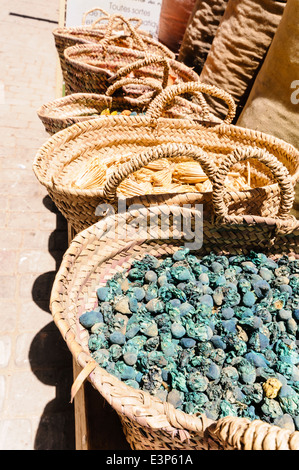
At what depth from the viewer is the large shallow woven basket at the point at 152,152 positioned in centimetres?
94

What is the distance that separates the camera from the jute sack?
1393 millimetres

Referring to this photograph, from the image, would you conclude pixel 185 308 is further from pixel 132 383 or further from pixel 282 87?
pixel 282 87

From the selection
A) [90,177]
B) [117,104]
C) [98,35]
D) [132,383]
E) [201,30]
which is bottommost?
[132,383]

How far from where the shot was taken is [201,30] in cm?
234

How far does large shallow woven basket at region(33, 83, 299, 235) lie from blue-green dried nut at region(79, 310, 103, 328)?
0.35 metres

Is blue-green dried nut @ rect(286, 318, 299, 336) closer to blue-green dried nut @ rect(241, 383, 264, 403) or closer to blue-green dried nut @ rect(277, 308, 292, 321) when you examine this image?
blue-green dried nut @ rect(277, 308, 292, 321)

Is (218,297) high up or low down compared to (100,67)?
down

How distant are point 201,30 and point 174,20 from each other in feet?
2.25

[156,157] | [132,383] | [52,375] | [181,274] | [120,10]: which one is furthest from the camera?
[120,10]

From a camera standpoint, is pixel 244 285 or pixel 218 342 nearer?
pixel 218 342

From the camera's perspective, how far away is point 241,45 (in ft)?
5.88

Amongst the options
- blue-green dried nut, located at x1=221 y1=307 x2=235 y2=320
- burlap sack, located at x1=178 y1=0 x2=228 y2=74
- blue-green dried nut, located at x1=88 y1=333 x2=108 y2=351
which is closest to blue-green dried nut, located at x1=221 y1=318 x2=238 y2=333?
blue-green dried nut, located at x1=221 y1=307 x2=235 y2=320

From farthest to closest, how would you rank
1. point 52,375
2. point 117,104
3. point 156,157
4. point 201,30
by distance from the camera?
point 201,30 < point 117,104 < point 52,375 < point 156,157

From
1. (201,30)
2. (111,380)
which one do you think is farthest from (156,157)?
(201,30)
